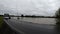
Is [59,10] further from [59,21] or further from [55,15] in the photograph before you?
[59,21]

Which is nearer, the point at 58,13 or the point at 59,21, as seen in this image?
the point at 59,21

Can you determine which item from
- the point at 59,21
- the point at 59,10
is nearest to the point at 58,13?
the point at 59,10

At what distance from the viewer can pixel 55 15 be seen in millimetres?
43375

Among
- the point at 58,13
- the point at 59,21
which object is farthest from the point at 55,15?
the point at 59,21

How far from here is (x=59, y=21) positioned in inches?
1565

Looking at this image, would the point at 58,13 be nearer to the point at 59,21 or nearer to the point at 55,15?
the point at 55,15

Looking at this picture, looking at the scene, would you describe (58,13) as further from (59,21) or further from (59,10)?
(59,21)

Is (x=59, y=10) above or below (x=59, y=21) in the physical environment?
above

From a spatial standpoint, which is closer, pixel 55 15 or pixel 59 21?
pixel 59 21

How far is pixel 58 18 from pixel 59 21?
164 centimetres

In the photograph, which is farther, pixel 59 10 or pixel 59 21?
pixel 59 10

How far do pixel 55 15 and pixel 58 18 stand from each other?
2.50m

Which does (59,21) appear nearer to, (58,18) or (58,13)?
(58,18)
